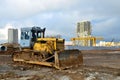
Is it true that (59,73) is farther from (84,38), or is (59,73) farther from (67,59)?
(84,38)

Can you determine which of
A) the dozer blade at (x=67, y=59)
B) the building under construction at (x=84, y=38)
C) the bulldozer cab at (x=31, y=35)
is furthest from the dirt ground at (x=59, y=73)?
the building under construction at (x=84, y=38)

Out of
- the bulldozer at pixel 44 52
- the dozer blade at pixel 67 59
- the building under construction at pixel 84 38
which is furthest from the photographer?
the building under construction at pixel 84 38

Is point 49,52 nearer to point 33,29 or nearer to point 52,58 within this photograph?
point 52,58

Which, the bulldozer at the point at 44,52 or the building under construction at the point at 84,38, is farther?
the building under construction at the point at 84,38

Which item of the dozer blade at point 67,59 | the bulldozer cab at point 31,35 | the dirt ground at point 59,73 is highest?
the bulldozer cab at point 31,35

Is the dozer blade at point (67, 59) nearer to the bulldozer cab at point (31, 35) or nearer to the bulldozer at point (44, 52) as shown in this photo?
the bulldozer at point (44, 52)

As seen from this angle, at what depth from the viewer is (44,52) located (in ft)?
76.4

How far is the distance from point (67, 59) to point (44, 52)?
2.38 meters

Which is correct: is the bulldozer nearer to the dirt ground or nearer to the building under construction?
the dirt ground

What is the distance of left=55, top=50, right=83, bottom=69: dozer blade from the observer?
837 inches

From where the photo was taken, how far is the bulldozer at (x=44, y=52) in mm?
21672

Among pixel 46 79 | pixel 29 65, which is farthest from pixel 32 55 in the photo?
pixel 46 79

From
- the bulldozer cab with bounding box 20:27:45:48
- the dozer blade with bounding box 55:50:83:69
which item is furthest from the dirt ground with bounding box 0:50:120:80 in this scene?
the bulldozer cab with bounding box 20:27:45:48

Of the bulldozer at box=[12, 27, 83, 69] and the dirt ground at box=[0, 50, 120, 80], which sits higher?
the bulldozer at box=[12, 27, 83, 69]
